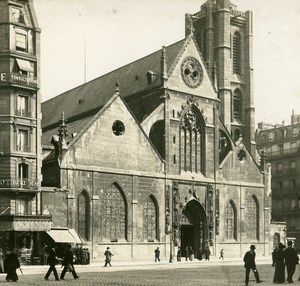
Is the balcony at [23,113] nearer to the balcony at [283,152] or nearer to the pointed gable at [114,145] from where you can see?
the pointed gable at [114,145]

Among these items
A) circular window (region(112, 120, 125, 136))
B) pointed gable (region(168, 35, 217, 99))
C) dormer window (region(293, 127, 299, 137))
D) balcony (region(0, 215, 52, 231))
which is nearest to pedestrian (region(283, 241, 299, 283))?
balcony (region(0, 215, 52, 231))

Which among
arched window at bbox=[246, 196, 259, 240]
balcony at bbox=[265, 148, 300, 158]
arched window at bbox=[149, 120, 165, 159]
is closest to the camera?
arched window at bbox=[149, 120, 165, 159]

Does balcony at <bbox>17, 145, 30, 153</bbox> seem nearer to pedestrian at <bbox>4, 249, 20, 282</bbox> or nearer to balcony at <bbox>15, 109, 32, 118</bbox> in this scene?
balcony at <bbox>15, 109, 32, 118</bbox>

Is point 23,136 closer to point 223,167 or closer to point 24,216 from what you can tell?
point 24,216

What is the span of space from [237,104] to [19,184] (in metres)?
44.3

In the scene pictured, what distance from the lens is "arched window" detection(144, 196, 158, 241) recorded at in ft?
185

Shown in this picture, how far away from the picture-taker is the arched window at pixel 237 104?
8500 cm

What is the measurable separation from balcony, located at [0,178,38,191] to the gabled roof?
16.9m

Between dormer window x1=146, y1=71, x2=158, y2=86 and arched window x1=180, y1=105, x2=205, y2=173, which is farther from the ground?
dormer window x1=146, y1=71, x2=158, y2=86

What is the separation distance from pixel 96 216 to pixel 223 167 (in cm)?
1596

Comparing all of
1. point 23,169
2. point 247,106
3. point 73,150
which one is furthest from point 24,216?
point 247,106

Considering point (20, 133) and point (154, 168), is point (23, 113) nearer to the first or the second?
point (20, 133)

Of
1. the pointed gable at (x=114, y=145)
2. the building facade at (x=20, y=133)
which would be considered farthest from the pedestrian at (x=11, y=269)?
the pointed gable at (x=114, y=145)

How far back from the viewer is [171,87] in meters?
59.8
